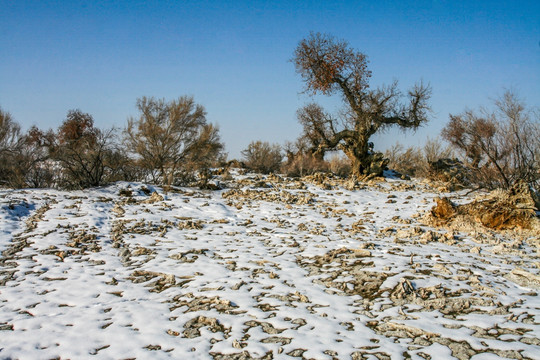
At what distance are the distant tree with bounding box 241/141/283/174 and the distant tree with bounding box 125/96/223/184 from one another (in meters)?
4.37

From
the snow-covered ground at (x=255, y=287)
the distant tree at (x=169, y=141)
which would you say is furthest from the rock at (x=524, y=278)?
the distant tree at (x=169, y=141)

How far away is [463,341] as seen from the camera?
9.93ft

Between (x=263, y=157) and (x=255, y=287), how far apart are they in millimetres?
14801

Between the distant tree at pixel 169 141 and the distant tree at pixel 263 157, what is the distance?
14.3 ft

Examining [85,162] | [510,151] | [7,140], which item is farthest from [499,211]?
[7,140]

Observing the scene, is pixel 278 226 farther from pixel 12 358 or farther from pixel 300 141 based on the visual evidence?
pixel 300 141

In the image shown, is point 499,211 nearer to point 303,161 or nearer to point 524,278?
point 524,278

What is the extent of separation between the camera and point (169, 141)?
13.5 metres

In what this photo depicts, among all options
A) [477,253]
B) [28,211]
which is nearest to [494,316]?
[477,253]

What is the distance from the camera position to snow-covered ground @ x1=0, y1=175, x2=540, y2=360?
120 inches

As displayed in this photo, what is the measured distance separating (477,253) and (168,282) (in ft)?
15.9

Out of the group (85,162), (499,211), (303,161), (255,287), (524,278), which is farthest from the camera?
(303,161)

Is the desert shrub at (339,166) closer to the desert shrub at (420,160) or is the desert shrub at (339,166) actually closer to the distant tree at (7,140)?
the desert shrub at (420,160)

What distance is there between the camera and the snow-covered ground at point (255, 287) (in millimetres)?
3051
